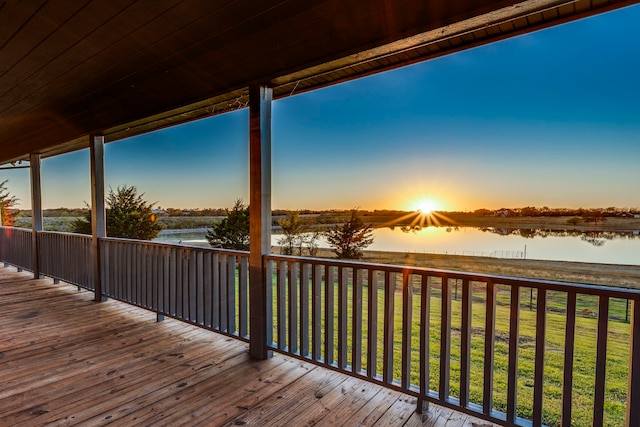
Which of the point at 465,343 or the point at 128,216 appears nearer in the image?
the point at 465,343

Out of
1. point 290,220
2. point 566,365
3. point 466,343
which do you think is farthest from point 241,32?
point 290,220

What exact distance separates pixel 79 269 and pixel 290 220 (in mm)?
4617

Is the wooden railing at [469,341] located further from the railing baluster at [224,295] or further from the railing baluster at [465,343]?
the railing baluster at [224,295]

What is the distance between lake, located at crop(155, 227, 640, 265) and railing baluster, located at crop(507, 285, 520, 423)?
2.65 meters

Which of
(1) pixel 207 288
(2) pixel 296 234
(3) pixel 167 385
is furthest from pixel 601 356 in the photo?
(2) pixel 296 234

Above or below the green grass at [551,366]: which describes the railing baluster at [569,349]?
above

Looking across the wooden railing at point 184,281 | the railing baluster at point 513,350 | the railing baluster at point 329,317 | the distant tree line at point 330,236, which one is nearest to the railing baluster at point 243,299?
the wooden railing at point 184,281

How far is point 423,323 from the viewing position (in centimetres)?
212

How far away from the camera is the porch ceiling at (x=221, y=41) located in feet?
5.95

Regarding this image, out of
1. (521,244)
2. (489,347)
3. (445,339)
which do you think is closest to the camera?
(489,347)

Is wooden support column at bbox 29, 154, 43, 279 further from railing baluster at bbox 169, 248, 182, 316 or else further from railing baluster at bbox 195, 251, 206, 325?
railing baluster at bbox 195, 251, 206, 325

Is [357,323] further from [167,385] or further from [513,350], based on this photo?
[167,385]

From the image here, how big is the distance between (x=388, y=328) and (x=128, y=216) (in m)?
12.6

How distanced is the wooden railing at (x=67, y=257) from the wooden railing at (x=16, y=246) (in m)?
0.78
